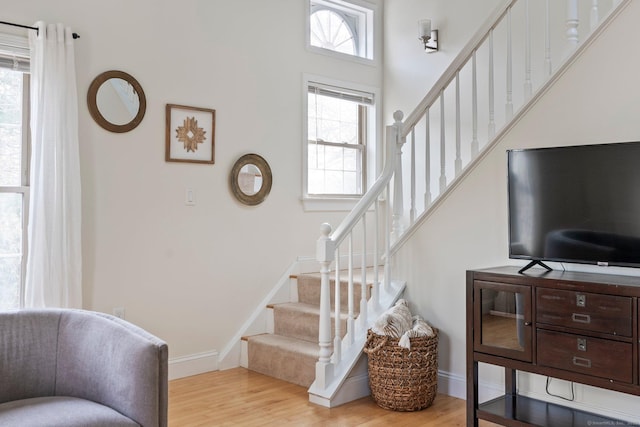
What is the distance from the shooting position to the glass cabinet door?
9.16 ft

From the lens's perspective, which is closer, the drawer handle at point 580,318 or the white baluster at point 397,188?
the drawer handle at point 580,318

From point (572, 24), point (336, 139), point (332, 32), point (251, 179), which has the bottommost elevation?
point (251, 179)

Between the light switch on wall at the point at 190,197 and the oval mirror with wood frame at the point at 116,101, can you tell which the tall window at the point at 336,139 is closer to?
the light switch on wall at the point at 190,197

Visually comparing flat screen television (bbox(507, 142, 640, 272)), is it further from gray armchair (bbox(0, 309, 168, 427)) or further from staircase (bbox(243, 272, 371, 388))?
gray armchair (bbox(0, 309, 168, 427))

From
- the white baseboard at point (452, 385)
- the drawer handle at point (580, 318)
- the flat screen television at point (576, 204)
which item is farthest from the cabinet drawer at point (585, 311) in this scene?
the white baseboard at point (452, 385)

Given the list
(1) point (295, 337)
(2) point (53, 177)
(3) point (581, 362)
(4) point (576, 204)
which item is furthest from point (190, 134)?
(3) point (581, 362)

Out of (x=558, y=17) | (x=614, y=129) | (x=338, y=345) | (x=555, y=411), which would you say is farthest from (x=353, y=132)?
(x=555, y=411)

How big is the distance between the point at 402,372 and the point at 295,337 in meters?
1.14

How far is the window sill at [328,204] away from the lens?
489cm

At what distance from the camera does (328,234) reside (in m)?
3.56

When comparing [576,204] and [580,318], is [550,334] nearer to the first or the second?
[580,318]

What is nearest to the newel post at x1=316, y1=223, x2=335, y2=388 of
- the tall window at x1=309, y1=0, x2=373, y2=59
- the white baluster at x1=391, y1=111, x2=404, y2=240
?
the white baluster at x1=391, y1=111, x2=404, y2=240

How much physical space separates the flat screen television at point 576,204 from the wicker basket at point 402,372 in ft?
2.63

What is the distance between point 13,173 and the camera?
138 inches
